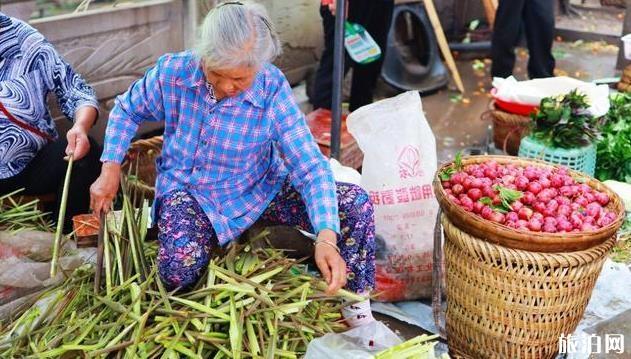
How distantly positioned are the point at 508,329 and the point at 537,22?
12.0 ft

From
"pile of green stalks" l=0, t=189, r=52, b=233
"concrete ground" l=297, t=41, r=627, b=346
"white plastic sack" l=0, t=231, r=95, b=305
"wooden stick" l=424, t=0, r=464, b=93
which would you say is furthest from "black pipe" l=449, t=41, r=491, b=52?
"white plastic sack" l=0, t=231, r=95, b=305

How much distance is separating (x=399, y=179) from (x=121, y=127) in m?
1.13

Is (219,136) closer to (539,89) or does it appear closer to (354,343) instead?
(354,343)

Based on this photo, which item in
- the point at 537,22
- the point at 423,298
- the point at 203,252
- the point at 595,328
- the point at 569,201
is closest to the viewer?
the point at 203,252

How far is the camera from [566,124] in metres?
3.78

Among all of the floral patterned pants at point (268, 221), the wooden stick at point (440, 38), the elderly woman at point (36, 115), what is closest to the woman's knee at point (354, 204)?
the floral patterned pants at point (268, 221)

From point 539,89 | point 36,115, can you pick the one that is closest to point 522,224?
point 36,115

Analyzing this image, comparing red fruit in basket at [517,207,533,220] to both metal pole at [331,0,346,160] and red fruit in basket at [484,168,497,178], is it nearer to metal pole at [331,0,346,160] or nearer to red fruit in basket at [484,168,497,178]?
red fruit in basket at [484,168,497,178]

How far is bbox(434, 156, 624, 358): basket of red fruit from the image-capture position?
7.77 ft

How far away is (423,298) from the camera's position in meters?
3.09

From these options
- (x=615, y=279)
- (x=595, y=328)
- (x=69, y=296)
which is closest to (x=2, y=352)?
(x=69, y=296)

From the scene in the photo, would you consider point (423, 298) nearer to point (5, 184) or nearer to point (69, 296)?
point (69, 296)

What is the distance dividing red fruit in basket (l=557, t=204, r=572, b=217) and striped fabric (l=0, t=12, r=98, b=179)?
1.91m

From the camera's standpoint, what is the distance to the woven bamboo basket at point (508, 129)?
4.39 m
